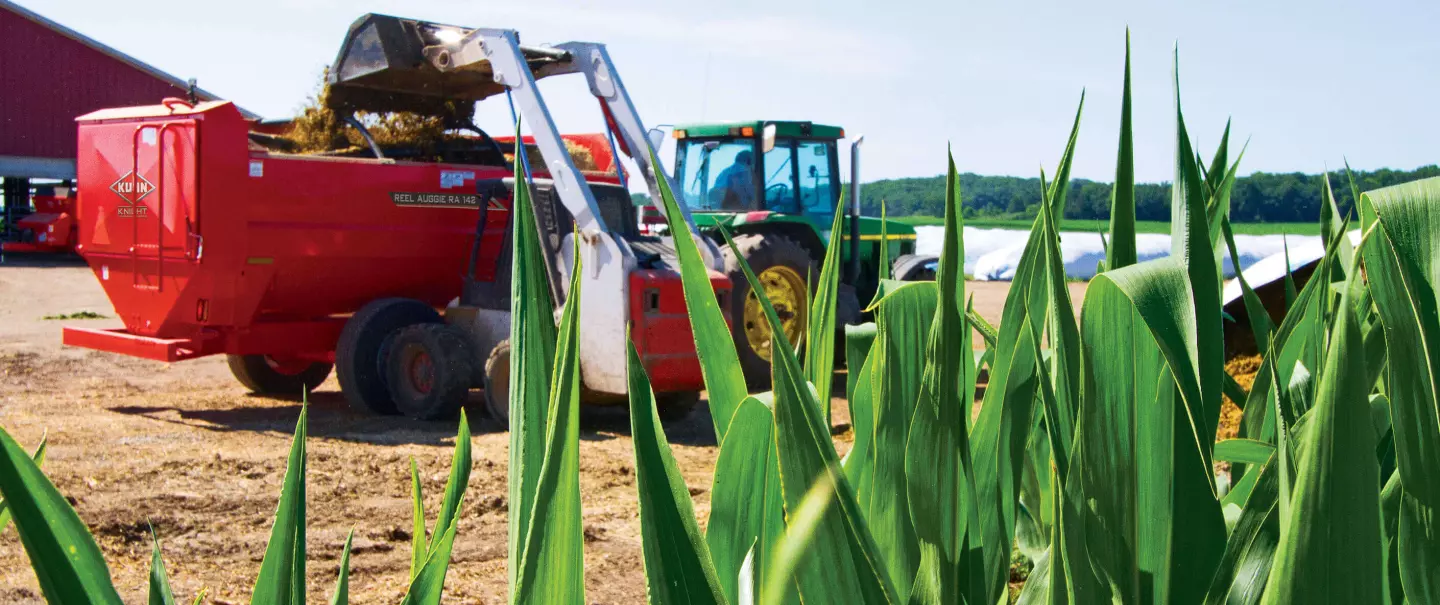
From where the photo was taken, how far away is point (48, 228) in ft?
64.0

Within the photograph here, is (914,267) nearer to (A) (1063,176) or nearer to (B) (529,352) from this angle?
(A) (1063,176)

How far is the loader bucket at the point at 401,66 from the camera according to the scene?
21.9 ft

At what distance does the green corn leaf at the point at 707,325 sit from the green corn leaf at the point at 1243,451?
21cm

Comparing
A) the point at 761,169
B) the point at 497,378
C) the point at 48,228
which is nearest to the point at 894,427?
the point at 497,378

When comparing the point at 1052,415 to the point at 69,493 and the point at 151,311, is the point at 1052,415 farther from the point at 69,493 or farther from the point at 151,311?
the point at 151,311

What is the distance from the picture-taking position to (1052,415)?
414 millimetres

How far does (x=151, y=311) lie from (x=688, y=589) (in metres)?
6.90

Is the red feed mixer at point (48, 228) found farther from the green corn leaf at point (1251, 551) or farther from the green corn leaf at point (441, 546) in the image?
the green corn leaf at point (1251, 551)

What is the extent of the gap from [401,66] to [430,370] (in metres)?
1.80

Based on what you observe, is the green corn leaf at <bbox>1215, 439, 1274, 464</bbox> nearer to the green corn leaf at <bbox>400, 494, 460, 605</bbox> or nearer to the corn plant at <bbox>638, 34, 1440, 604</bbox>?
the corn plant at <bbox>638, 34, 1440, 604</bbox>

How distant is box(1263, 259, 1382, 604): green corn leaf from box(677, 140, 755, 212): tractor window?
24.6ft

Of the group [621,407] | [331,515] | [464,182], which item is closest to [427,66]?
[464,182]

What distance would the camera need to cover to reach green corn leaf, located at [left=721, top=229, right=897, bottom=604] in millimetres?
350

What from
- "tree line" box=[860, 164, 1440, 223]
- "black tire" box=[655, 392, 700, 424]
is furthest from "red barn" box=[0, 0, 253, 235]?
"black tire" box=[655, 392, 700, 424]
